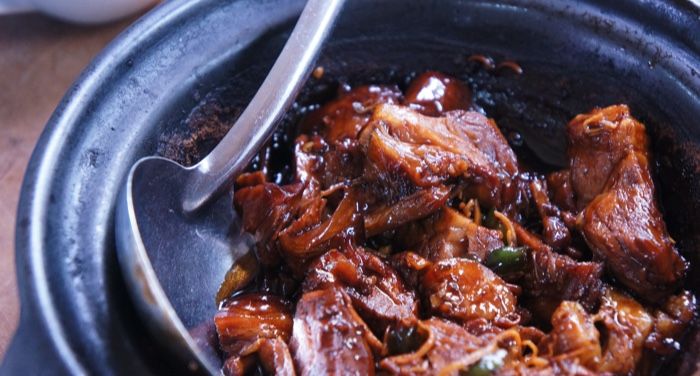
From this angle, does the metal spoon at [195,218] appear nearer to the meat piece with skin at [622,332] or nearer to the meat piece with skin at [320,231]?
the meat piece with skin at [320,231]

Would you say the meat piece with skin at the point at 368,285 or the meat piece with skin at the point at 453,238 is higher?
the meat piece with skin at the point at 453,238

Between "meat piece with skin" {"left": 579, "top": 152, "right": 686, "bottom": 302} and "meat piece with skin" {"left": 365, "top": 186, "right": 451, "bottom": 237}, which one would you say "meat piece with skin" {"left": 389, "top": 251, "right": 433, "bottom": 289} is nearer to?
"meat piece with skin" {"left": 365, "top": 186, "right": 451, "bottom": 237}

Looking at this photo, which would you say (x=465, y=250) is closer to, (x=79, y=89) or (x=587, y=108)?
(x=587, y=108)

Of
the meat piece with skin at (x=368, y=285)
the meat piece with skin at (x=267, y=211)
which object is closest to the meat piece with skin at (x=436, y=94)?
the meat piece with skin at (x=267, y=211)

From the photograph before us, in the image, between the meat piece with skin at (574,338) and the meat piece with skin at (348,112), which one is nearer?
the meat piece with skin at (574,338)

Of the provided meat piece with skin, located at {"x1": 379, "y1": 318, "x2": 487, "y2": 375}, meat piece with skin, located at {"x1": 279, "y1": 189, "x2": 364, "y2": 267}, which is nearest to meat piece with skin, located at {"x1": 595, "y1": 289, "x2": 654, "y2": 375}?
meat piece with skin, located at {"x1": 379, "y1": 318, "x2": 487, "y2": 375}

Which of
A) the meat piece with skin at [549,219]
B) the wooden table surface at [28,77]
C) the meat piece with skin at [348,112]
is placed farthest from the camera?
the wooden table surface at [28,77]
